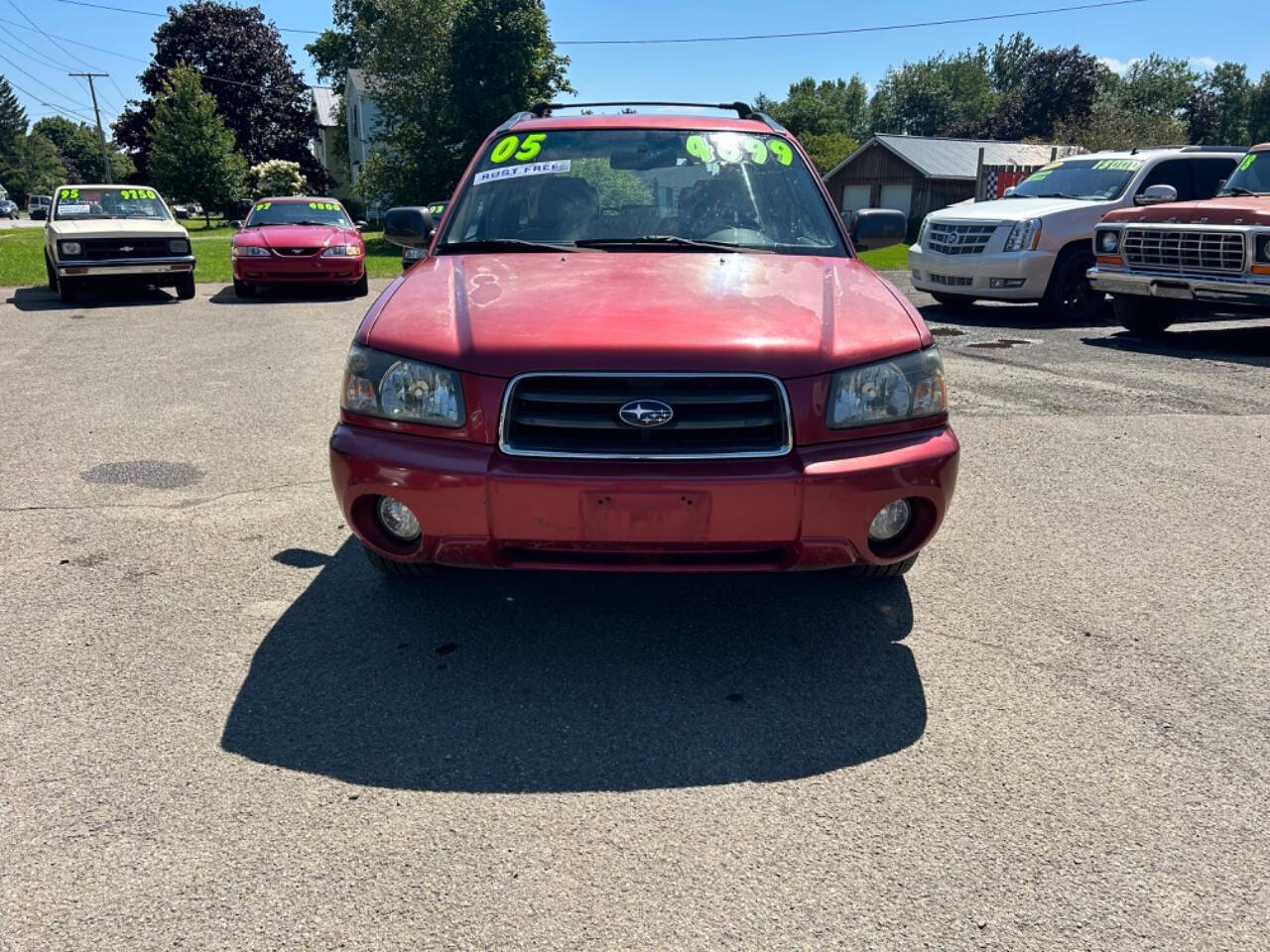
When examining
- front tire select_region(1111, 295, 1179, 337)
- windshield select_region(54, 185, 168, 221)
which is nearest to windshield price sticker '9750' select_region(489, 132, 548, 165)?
front tire select_region(1111, 295, 1179, 337)

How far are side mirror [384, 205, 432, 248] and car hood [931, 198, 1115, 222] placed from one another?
875 centimetres

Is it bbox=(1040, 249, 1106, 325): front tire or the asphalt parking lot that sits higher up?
bbox=(1040, 249, 1106, 325): front tire

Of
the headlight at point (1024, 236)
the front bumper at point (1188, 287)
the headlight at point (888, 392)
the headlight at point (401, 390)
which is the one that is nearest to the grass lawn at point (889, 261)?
the headlight at point (1024, 236)

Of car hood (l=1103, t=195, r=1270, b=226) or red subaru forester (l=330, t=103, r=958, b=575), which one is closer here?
red subaru forester (l=330, t=103, r=958, b=575)

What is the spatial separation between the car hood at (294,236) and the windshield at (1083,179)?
31.3ft

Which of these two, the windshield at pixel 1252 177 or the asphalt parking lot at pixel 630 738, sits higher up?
the windshield at pixel 1252 177

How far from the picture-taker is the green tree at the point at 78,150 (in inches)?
5172

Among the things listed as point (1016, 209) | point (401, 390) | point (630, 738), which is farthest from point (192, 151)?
point (630, 738)

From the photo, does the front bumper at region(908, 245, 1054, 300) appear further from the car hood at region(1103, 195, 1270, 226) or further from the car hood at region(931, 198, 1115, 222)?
the car hood at region(1103, 195, 1270, 226)

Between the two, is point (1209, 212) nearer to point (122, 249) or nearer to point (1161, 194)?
point (1161, 194)

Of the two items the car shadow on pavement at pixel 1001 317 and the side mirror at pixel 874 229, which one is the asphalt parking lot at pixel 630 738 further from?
the car shadow on pavement at pixel 1001 317

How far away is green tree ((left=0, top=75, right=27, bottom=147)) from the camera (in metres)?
118

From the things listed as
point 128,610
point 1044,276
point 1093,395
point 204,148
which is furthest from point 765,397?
point 204,148

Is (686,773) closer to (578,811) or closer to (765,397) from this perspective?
(578,811)
